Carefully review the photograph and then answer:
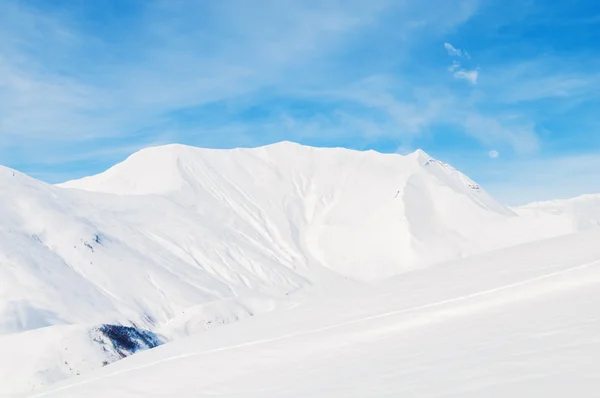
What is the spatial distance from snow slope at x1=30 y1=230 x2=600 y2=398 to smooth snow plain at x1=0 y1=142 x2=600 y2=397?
0.04 m

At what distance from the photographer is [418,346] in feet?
21.6

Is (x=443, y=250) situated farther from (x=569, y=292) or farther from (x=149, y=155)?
(x=569, y=292)

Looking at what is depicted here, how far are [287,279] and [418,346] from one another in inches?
3539

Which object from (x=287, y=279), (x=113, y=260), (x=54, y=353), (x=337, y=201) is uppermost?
(x=337, y=201)

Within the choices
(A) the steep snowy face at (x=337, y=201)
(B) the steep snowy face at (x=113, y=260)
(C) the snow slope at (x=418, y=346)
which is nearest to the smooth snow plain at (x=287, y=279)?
(C) the snow slope at (x=418, y=346)

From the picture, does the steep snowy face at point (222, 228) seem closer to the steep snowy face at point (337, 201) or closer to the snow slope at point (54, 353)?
the steep snowy face at point (337, 201)

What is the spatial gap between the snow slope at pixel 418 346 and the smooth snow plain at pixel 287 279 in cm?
4

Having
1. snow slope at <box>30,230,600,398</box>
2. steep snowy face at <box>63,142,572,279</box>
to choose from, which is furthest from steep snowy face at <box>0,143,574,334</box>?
snow slope at <box>30,230,600,398</box>

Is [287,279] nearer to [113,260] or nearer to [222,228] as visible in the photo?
[222,228]

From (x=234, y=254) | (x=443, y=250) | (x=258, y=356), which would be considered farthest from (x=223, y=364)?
(x=443, y=250)

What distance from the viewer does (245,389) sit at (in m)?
6.34

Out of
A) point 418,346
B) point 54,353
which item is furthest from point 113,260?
point 418,346

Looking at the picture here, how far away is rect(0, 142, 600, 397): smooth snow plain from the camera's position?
6297 millimetres

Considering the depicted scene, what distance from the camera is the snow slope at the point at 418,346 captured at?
5047 mm
